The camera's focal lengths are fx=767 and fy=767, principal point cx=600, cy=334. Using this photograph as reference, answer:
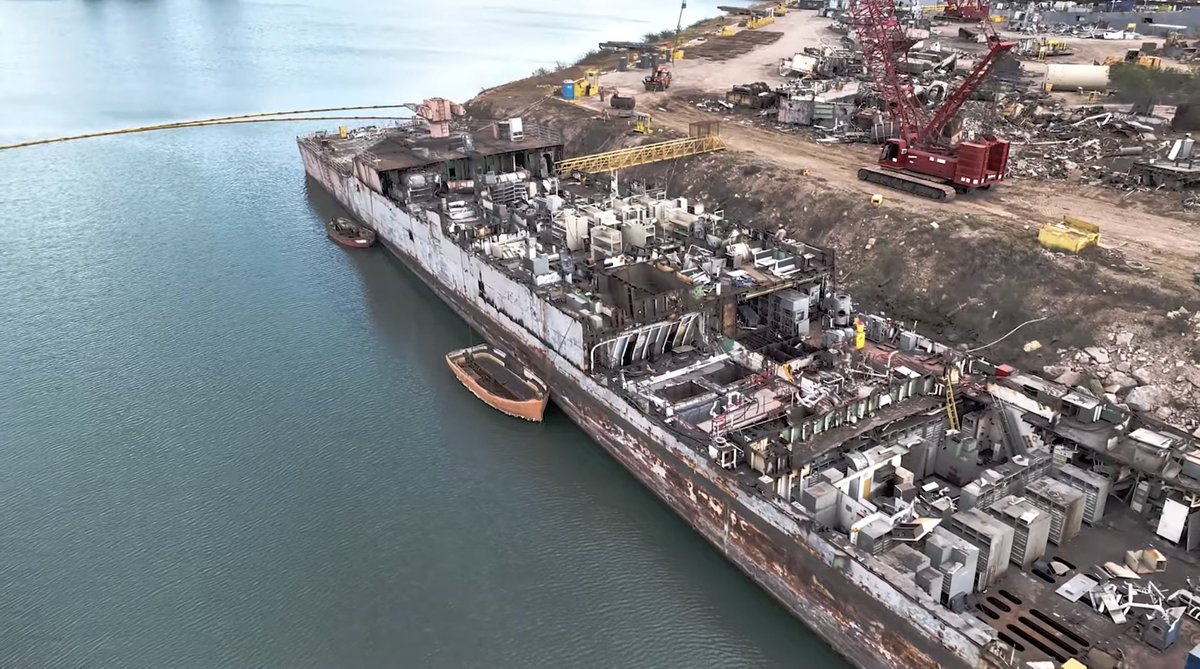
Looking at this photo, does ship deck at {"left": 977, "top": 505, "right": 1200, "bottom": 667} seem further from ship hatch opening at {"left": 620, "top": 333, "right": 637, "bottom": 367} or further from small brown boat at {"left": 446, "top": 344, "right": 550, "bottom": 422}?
small brown boat at {"left": 446, "top": 344, "right": 550, "bottom": 422}

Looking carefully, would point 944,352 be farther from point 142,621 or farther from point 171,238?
point 171,238

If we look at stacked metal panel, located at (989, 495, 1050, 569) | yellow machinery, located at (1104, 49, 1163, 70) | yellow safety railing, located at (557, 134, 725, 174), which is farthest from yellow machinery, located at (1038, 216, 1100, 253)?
yellow machinery, located at (1104, 49, 1163, 70)

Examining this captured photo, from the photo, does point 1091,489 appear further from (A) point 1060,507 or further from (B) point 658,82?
(B) point 658,82

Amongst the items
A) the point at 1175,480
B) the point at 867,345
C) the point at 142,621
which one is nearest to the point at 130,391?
the point at 142,621

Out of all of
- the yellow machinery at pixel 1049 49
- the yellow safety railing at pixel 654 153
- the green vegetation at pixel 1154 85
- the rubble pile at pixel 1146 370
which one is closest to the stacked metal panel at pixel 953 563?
the rubble pile at pixel 1146 370

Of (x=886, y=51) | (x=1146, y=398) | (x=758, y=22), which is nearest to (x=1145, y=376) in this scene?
(x=1146, y=398)

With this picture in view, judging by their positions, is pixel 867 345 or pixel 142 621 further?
pixel 867 345

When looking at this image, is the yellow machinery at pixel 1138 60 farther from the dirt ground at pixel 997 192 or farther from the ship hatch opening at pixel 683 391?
the ship hatch opening at pixel 683 391
